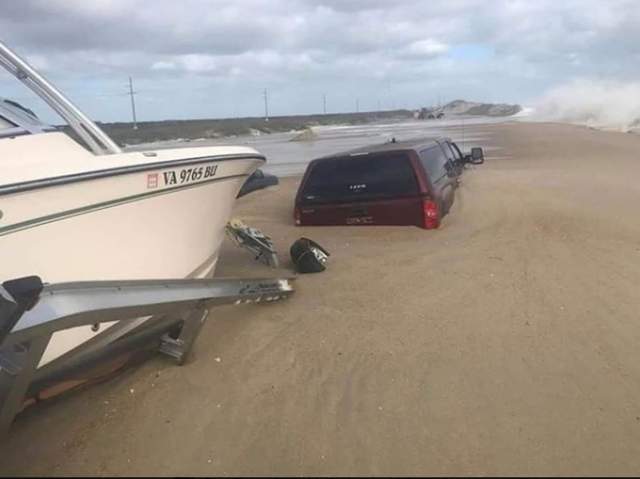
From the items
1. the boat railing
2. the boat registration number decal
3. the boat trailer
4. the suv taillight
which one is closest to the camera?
the boat trailer

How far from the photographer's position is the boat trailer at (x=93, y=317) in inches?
130

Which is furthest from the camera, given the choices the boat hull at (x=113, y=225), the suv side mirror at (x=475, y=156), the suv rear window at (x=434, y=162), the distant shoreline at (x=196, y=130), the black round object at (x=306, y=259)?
the distant shoreline at (x=196, y=130)

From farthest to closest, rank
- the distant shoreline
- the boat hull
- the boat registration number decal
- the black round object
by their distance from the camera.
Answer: the distant shoreline
the black round object
the boat registration number decal
the boat hull

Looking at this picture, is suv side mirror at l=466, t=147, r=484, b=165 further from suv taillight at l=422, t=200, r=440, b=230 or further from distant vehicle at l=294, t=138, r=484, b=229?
suv taillight at l=422, t=200, r=440, b=230

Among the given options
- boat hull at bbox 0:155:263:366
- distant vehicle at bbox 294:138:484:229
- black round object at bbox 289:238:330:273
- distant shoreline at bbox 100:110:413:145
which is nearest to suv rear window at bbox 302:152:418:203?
distant vehicle at bbox 294:138:484:229

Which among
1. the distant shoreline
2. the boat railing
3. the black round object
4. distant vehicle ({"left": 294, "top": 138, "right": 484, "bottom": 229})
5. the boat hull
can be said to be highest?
the boat railing

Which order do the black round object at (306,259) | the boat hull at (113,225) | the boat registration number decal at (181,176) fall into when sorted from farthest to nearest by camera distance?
the black round object at (306,259)
the boat registration number decal at (181,176)
the boat hull at (113,225)

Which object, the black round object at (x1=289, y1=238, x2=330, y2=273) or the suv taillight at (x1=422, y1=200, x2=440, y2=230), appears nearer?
the black round object at (x1=289, y1=238, x2=330, y2=273)

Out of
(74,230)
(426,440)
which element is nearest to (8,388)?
(74,230)

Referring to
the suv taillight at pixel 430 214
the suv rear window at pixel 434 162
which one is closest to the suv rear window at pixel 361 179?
the suv taillight at pixel 430 214

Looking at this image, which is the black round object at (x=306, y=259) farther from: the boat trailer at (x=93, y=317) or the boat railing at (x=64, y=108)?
the boat railing at (x=64, y=108)

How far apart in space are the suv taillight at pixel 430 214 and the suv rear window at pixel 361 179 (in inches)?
9.4

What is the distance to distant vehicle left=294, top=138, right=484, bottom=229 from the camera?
871 centimetres

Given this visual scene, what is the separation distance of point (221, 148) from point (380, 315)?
6.52 feet
